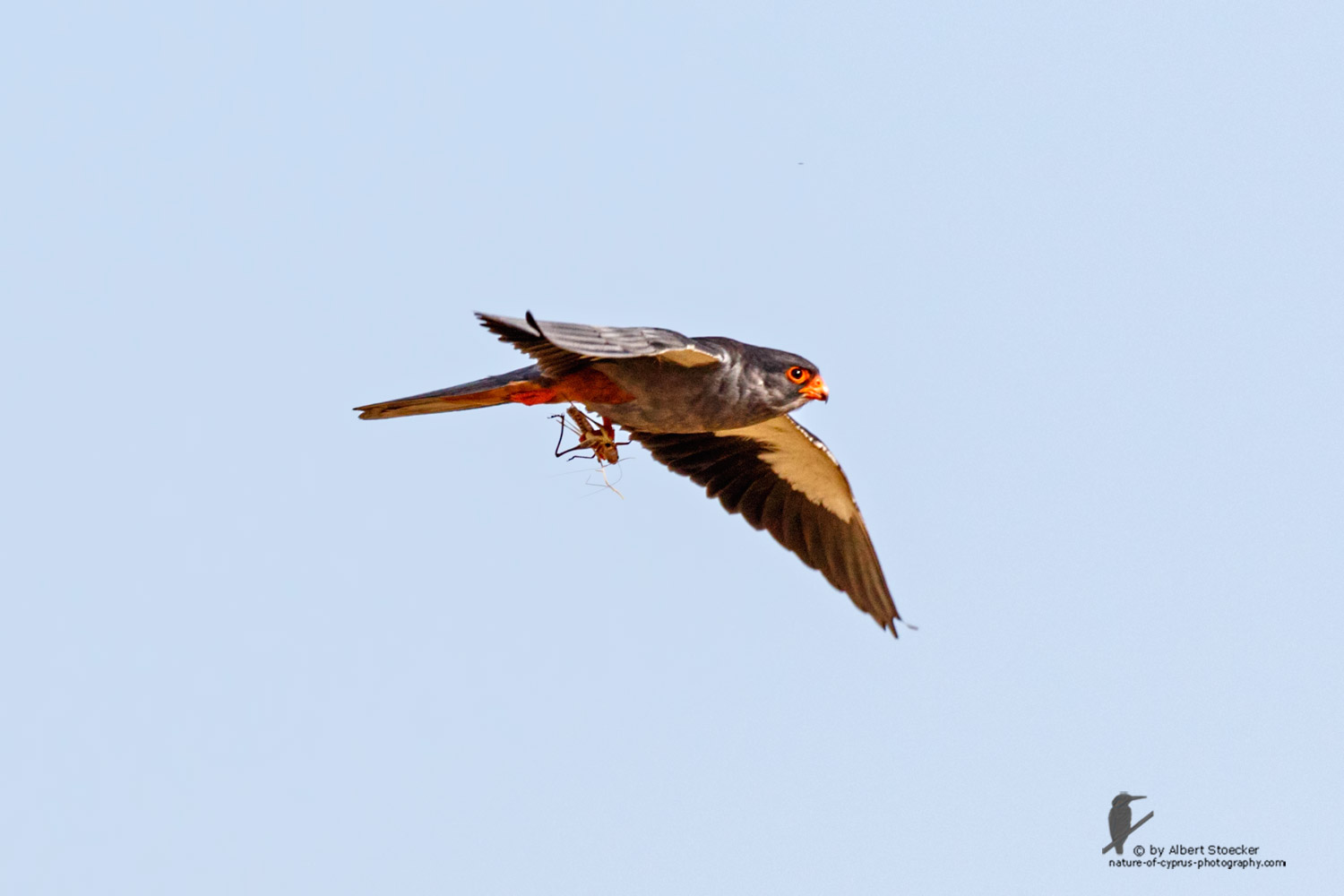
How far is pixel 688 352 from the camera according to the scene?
1238cm

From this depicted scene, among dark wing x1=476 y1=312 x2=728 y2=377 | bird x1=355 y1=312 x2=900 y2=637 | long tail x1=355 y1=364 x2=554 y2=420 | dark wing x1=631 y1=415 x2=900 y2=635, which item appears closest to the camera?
dark wing x1=476 y1=312 x2=728 y2=377

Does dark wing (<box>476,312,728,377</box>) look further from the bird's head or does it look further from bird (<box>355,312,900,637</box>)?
the bird's head

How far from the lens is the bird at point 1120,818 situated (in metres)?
16.0

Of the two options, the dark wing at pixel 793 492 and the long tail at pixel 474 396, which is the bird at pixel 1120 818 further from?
the long tail at pixel 474 396

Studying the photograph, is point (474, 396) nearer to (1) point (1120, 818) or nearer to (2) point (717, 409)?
(2) point (717, 409)

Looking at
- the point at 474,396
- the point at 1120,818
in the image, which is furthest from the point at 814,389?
the point at 1120,818

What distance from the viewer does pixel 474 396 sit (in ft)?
42.9

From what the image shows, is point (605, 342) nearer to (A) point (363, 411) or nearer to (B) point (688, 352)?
(B) point (688, 352)

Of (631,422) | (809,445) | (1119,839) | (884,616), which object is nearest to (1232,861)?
(1119,839)

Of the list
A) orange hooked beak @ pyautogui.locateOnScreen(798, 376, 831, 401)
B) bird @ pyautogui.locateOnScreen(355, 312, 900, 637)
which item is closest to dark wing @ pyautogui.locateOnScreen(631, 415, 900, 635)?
bird @ pyautogui.locateOnScreen(355, 312, 900, 637)

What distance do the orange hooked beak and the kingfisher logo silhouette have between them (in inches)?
225

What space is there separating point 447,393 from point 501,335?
153 centimetres

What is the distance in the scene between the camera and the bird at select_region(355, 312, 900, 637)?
39.4 feet

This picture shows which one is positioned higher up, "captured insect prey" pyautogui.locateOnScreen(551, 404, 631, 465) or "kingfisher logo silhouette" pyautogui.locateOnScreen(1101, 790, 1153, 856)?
"captured insect prey" pyautogui.locateOnScreen(551, 404, 631, 465)
